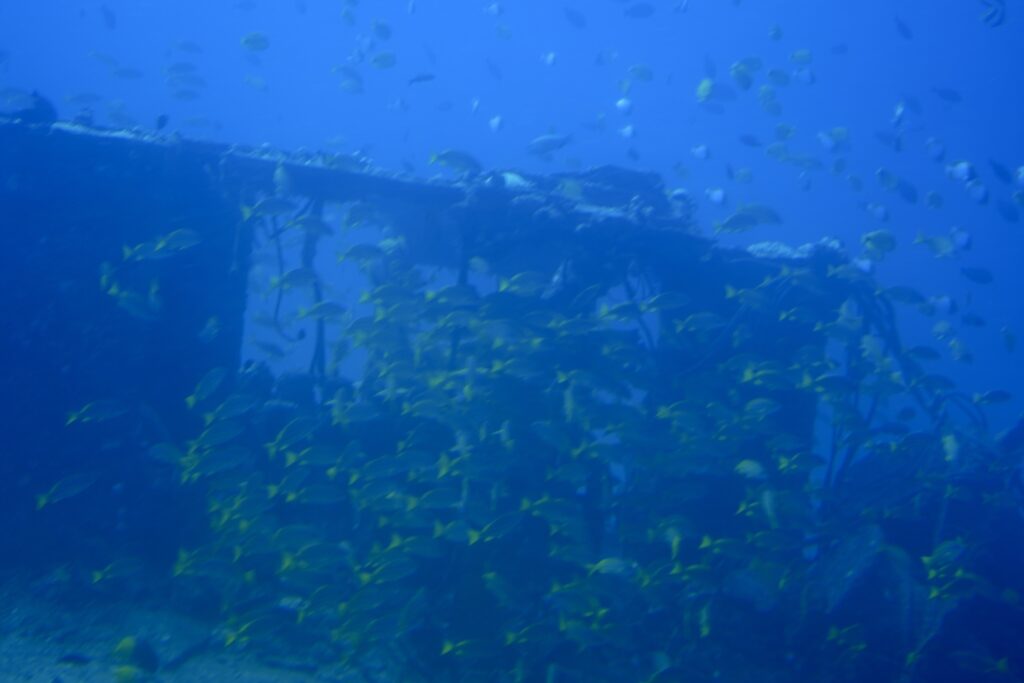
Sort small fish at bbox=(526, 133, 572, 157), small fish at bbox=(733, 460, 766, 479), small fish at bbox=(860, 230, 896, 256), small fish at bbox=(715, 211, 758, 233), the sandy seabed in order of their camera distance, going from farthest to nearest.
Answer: small fish at bbox=(526, 133, 572, 157), small fish at bbox=(860, 230, 896, 256), small fish at bbox=(715, 211, 758, 233), small fish at bbox=(733, 460, 766, 479), the sandy seabed

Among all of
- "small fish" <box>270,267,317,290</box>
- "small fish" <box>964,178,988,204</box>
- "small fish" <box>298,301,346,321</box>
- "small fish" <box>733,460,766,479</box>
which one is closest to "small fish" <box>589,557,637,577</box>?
"small fish" <box>733,460,766,479</box>

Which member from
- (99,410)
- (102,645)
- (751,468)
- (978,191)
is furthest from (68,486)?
(978,191)

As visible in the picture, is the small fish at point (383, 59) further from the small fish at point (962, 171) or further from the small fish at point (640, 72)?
the small fish at point (962, 171)

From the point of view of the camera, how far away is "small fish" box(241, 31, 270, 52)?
50.5ft

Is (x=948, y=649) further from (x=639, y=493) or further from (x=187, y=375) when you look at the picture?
(x=187, y=375)

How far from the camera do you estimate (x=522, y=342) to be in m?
7.91

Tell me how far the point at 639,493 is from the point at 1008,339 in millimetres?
10526

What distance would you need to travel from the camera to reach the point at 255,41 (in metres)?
15.6

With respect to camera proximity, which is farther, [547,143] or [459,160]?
[547,143]

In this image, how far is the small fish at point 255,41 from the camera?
15.4m

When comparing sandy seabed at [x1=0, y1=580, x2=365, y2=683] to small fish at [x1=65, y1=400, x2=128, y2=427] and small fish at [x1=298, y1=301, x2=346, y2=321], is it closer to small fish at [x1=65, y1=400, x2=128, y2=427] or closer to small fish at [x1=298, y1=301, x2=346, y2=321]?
small fish at [x1=65, y1=400, x2=128, y2=427]

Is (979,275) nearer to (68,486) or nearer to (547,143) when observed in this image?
(547,143)

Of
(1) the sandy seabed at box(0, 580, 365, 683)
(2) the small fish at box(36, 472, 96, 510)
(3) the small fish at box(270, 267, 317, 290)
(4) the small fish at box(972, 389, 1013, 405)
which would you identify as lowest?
(1) the sandy seabed at box(0, 580, 365, 683)

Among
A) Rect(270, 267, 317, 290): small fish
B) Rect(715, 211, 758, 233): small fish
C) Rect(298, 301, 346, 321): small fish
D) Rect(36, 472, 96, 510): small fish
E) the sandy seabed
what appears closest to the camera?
the sandy seabed
